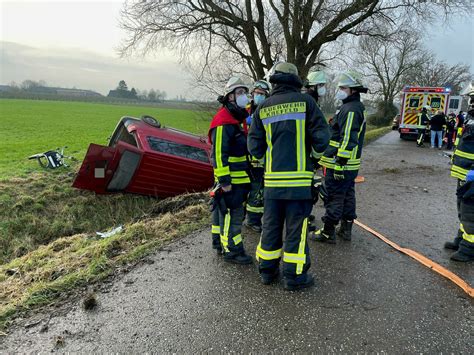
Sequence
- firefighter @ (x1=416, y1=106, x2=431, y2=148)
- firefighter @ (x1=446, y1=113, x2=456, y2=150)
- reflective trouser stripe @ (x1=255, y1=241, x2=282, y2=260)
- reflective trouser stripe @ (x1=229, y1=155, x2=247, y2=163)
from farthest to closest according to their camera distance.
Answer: firefighter @ (x1=416, y1=106, x2=431, y2=148), firefighter @ (x1=446, y1=113, x2=456, y2=150), reflective trouser stripe @ (x1=229, y1=155, x2=247, y2=163), reflective trouser stripe @ (x1=255, y1=241, x2=282, y2=260)

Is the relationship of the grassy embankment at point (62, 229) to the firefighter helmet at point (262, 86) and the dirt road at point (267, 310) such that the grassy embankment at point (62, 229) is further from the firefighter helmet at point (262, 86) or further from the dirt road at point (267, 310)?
the firefighter helmet at point (262, 86)

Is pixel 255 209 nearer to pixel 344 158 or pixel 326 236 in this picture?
pixel 326 236

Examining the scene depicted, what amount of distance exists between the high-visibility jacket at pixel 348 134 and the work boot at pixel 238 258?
143cm

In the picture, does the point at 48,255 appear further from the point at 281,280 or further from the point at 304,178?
the point at 304,178

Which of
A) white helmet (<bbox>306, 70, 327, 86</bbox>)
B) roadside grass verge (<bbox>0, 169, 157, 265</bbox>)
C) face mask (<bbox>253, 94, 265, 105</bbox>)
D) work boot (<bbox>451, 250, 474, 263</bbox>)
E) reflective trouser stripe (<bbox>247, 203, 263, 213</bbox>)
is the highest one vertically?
white helmet (<bbox>306, 70, 327, 86</bbox>)

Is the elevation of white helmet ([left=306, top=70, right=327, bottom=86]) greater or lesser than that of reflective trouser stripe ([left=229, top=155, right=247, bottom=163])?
greater

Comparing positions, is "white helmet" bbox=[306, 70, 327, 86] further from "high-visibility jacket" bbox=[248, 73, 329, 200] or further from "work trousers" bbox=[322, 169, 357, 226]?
"high-visibility jacket" bbox=[248, 73, 329, 200]

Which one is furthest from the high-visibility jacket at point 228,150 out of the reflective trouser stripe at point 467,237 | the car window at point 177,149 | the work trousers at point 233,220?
the car window at point 177,149

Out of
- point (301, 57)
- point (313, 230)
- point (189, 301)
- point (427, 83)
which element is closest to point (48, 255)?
point (189, 301)

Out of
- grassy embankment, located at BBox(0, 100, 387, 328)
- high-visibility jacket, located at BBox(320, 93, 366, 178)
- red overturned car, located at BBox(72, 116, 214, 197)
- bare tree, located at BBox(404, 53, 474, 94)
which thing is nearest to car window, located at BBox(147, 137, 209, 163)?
red overturned car, located at BBox(72, 116, 214, 197)

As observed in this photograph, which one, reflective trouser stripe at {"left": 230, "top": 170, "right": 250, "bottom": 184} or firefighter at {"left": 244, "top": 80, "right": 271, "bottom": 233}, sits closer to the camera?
reflective trouser stripe at {"left": 230, "top": 170, "right": 250, "bottom": 184}

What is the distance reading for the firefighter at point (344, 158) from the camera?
389 cm

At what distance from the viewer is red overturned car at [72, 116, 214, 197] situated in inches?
242

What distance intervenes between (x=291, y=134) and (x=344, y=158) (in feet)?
3.74
